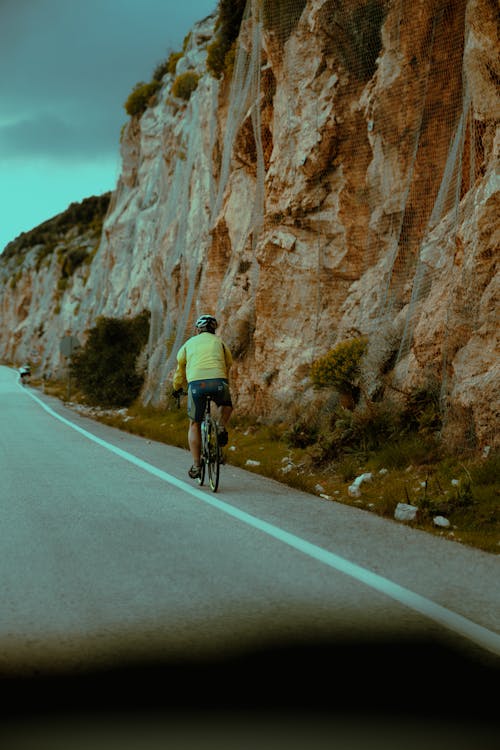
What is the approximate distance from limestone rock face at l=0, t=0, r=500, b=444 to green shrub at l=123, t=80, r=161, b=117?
1835 centimetres

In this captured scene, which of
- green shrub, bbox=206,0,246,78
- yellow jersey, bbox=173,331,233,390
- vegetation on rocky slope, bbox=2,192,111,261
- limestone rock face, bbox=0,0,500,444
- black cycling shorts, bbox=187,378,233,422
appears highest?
vegetation on rocky slope, bbox=2,192,111,261

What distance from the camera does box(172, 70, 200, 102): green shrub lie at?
35.8 metres

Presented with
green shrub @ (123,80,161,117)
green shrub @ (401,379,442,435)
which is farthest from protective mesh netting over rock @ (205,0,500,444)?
green shrub @ (123,80,161,117)

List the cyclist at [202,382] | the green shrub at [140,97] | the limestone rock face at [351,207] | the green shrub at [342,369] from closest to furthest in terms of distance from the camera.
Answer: the cyclist at [202,382]
the limestone rock face at [351,207]
the green shrub at [342,369]
the green shrub at [140,97]

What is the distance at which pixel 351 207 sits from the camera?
17625mm

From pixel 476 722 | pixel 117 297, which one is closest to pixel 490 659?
pixel 476 722

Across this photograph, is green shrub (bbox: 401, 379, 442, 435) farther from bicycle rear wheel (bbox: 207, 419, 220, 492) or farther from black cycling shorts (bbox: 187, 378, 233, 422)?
bicycle rear wheel (bbox: 207, 419, 220, 492)

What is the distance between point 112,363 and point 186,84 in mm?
12964

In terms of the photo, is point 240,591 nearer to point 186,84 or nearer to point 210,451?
point 210,451

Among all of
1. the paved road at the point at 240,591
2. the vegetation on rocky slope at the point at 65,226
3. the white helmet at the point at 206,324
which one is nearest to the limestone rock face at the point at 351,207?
the white helmet at the point at 206,324

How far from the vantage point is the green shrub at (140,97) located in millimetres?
47228

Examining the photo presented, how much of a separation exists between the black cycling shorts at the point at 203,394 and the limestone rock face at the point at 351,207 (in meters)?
2.81

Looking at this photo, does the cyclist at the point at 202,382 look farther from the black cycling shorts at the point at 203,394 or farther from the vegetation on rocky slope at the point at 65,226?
the vegetation on rocky slope at the point at 65,226

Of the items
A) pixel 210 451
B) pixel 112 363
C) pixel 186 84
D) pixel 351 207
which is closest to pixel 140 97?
pixel 186 84
